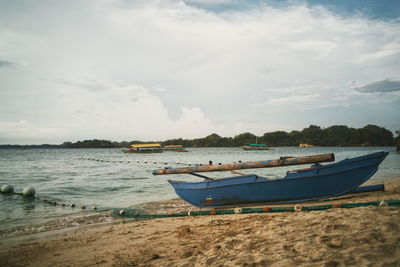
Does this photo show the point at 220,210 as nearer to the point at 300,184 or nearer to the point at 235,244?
the point at 300,184

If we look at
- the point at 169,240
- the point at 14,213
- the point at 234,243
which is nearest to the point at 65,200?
the point at 14,213

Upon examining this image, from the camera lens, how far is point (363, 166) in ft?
25.1

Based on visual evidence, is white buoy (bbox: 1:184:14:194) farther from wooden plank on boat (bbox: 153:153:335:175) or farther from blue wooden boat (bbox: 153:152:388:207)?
blue wooden boat (bbox: 153:152:388:207)

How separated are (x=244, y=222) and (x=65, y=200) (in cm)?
1026

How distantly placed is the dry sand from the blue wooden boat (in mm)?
2019

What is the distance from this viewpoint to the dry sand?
3.34 meters

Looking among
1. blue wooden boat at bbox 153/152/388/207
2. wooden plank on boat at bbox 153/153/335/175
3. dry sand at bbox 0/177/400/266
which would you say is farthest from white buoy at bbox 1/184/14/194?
blue wooden boat at bbox 153/152/388/207

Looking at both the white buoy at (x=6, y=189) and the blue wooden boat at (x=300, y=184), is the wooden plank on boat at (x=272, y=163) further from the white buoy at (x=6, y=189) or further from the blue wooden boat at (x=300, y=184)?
the white buoy at (x=6, y=189)

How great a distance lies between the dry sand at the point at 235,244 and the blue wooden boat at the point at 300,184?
6.62ft

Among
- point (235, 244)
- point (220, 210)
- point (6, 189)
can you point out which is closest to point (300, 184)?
point (220, 210)

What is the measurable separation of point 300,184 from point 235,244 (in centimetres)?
448

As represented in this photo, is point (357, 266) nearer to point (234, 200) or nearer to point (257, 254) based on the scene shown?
point (257, 254)

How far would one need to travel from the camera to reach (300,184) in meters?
7.79

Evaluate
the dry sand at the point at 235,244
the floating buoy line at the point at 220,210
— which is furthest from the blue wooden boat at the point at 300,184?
the dry sand at the point at 235,244
